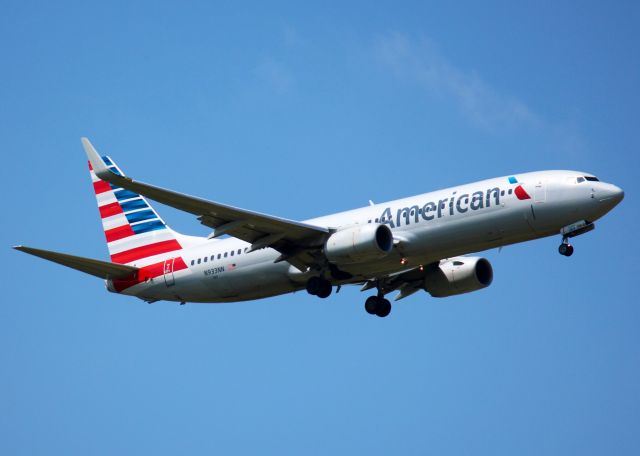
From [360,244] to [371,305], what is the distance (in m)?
7.36

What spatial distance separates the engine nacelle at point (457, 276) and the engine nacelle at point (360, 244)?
624cm

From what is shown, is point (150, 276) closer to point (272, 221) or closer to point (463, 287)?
point (272, 221)

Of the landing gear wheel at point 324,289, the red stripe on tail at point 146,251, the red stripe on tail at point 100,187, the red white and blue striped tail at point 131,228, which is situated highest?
the red stripe on tail at point 100,187

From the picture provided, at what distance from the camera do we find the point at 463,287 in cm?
4644

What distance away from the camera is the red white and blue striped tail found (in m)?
48.3

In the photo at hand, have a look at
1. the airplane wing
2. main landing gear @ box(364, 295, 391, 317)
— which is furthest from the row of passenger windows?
main landing gear @ box(364, 295, 391, 317)

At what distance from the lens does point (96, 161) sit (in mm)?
40844

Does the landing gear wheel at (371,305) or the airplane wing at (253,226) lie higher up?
the airplane wing at (253,226)

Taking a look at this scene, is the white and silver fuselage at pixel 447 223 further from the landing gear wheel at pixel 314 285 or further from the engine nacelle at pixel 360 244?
the engine nacelle at pixel 360 244

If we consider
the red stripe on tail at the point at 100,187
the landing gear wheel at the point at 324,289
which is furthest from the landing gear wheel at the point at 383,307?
the red stripe on tail at the point at 100,187

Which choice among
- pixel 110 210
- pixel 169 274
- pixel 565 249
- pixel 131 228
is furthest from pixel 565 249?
pixel 110 210

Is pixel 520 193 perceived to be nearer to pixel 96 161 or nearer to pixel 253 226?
pixel 253 226

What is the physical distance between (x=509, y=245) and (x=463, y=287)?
5.75m

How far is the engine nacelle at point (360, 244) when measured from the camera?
40.3 metres
